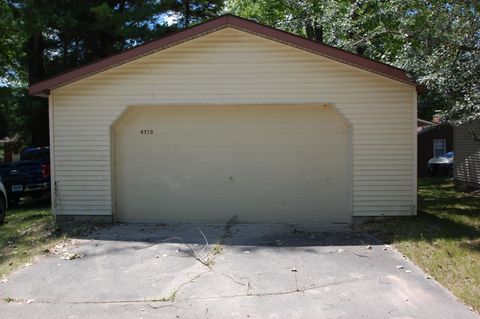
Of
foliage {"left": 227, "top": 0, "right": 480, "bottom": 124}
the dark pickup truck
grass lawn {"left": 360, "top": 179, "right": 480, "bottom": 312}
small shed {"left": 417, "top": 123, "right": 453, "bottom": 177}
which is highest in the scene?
foliage {"left": 227, "top": 0, "right": 480, "bottom": 124}

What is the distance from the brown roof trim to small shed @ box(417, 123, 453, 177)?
65.0ft

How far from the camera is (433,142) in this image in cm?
2809

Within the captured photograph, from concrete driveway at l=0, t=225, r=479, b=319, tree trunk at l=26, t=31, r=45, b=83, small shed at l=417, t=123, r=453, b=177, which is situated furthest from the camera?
small shed at l=417, t=123, r=453, b=177

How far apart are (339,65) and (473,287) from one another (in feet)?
17.5

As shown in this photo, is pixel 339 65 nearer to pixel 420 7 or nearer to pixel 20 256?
pixel 420 7

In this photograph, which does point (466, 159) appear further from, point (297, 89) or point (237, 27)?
point (237, 27)

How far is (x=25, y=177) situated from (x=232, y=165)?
7.06 meters

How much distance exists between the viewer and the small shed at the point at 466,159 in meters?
15.9

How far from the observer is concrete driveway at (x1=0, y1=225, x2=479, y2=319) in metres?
5.23

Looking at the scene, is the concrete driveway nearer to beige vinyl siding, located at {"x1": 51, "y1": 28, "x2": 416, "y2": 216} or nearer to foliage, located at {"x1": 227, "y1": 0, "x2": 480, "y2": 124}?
beige vinyl siding, located at {"x1": 51, "y1": 28, "x2": 416, "y2": 216}

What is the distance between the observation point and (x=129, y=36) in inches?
677

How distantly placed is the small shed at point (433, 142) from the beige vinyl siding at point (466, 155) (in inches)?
396

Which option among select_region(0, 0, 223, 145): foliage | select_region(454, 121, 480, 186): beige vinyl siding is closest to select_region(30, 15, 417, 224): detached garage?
select_region(454, 121, 480, 186): beige vinyl siding

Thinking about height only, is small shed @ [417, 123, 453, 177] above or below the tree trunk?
below
